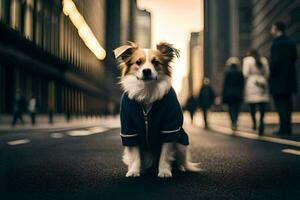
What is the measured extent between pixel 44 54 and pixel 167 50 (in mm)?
29966

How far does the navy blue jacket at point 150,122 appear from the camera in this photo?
13.9 feet

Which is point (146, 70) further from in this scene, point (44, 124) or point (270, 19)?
point (270, 19)

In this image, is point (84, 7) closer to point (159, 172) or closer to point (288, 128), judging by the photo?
point (288, 128)

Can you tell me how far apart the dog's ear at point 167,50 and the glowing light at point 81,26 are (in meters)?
38.8

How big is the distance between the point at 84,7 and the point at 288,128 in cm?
4873

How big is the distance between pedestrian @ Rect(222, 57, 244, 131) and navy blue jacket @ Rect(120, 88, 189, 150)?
8.71 m

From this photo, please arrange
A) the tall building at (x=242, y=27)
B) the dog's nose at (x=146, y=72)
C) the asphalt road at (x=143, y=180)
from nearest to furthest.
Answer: the asphalt road at (x=143, y=180)
the dog's nose at (x=146, y=72)
the tall building at (x=242, y=27)

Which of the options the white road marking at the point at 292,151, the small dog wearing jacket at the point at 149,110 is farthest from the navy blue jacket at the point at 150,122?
Answer: the white road marking at the point at 292,151

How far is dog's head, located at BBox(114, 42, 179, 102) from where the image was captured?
4090 mm

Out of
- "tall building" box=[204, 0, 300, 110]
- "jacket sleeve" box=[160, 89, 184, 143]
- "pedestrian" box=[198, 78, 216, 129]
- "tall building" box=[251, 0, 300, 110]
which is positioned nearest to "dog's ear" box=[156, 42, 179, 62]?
"jacket sleeve" box=[160, 89, 184, 143]

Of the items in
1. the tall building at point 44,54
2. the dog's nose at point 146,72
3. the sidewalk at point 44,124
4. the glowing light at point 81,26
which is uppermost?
the glowing light at point 81,26

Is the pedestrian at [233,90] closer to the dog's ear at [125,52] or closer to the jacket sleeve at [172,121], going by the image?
the jacket sleeve at [172,121]

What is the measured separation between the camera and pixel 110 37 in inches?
5487

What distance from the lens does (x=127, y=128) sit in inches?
167
